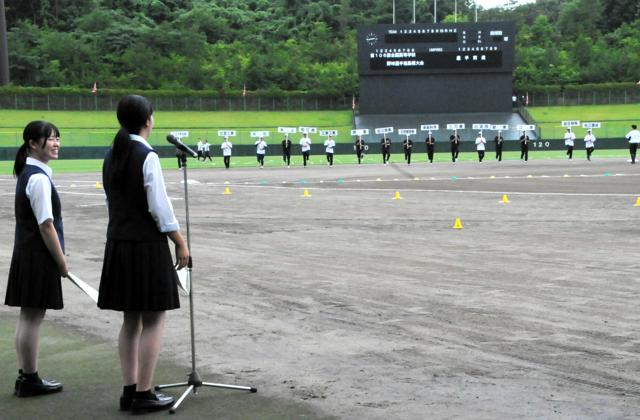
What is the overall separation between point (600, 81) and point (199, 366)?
9792cm

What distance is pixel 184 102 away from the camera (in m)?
88.1

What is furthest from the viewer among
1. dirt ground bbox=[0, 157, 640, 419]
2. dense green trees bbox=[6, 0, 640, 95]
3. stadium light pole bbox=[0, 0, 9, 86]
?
dense green trees bbox=[6, 0, 640, 95]

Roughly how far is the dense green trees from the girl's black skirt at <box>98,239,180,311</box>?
8527 cm

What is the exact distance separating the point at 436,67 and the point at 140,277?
65.7 m

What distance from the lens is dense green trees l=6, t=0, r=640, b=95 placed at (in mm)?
99062

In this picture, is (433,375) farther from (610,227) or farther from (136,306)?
(610,227)

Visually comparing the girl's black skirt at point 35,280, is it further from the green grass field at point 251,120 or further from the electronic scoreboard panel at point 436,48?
the green grass field at point 251,120

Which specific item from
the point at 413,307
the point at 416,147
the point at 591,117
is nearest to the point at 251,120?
the point at 416,147

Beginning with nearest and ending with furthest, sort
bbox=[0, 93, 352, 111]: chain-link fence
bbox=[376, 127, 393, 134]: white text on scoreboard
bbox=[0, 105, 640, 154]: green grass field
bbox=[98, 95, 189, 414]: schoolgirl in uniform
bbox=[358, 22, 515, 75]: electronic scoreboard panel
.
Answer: bbox=[98, 95, 189, 414]: schoolgirl in uniform
bbox=[376, 127, 393, 134]: white text on scoreboard
bbox=[358, 22, 515, 75]: electronic scoreboard panel
bbox=[0, 105, 640, 154]: green grass field
bbox=[0, 93, 352, 111]: chain-link fence

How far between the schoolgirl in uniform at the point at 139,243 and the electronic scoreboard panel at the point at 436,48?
63.4 meters

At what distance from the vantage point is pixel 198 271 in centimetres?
1295

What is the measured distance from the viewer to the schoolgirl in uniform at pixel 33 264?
6.84m

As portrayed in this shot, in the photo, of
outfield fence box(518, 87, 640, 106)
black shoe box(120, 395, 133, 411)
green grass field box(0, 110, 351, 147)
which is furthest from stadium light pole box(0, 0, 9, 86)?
black shoe box(120, 395, 133, 411)

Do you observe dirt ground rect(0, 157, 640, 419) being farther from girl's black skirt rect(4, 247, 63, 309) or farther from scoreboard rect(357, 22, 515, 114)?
scoreboard rect(357, 22, 515, 114)
